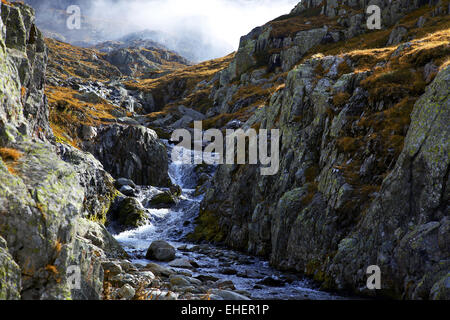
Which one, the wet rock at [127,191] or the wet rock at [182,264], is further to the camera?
the wet rock at [127,191]

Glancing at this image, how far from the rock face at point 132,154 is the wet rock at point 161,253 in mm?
30212

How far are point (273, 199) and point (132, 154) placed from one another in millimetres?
34866

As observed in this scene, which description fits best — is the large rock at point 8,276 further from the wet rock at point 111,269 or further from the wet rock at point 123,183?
the wet rock at point 123,183

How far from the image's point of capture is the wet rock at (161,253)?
2702 cm

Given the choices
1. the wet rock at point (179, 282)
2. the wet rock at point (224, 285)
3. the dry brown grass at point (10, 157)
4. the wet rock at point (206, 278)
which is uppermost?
the dry brown grass at point (10, 157)

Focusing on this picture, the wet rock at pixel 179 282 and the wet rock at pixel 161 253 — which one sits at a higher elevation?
the wet rock at pixel 179 282

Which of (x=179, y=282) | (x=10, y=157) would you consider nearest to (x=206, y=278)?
(x=179, y=282)

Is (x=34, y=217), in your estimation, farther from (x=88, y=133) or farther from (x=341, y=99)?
(x=88, y=133)

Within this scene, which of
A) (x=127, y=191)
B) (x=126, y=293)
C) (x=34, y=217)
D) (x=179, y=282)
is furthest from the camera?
(x=127, y=191)

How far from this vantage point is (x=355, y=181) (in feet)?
69.7

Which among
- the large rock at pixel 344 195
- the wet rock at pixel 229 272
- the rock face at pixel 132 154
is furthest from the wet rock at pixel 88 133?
the wet rock at pixel 229 272

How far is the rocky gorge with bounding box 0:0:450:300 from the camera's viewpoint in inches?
337

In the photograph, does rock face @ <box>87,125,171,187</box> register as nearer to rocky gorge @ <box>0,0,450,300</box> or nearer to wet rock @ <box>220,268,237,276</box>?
rocky gorge @ <box>0,0,450,300</box>

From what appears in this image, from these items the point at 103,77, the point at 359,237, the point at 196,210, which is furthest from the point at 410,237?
the point at 103,77
